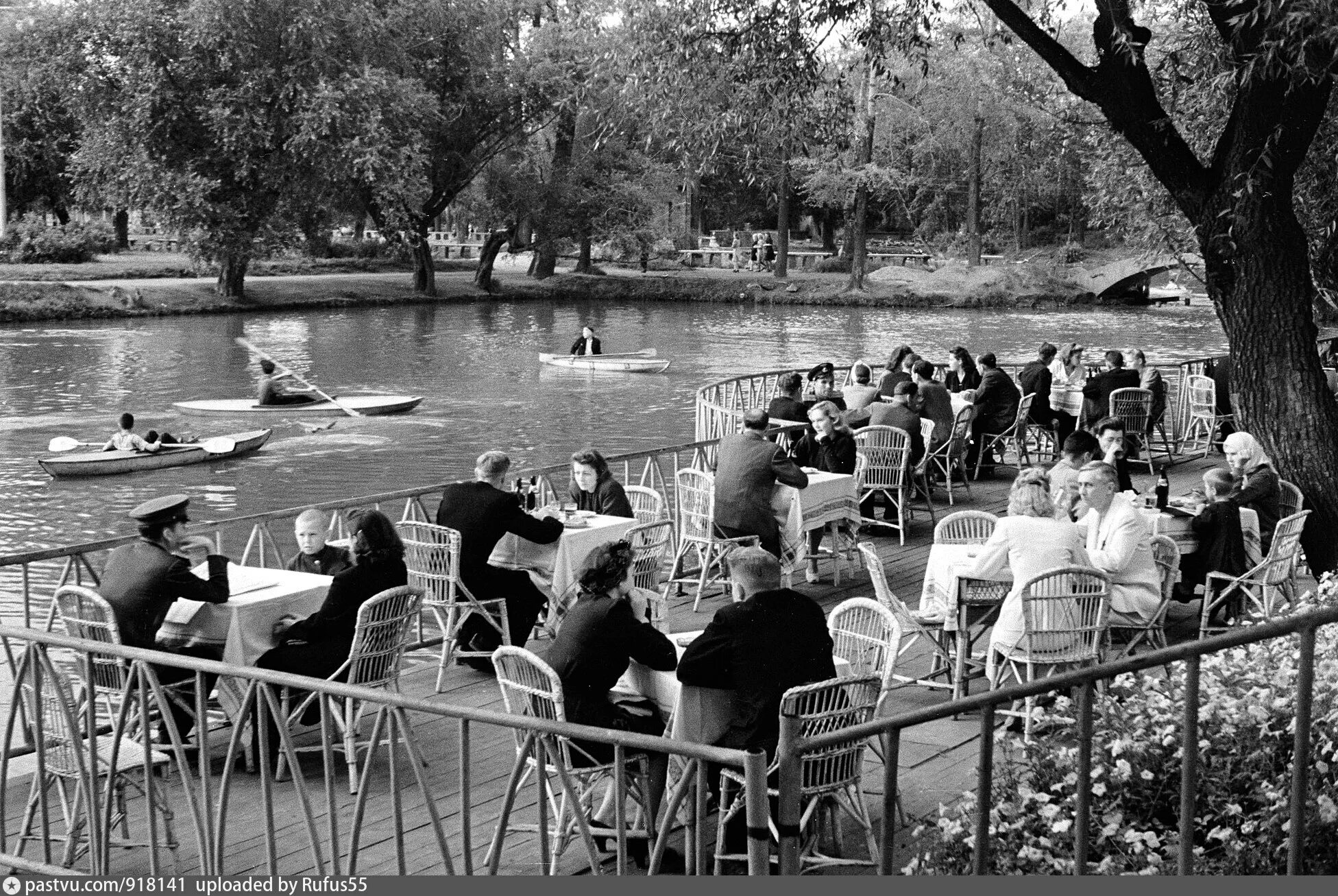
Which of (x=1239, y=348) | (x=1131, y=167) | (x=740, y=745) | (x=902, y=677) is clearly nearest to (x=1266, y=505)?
(x=1239, y=348)

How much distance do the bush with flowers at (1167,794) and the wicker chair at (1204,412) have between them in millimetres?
12882

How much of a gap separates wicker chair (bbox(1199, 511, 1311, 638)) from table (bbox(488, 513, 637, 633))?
358 centimetres

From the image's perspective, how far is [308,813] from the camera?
513cm

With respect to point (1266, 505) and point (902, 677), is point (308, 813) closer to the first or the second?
point (902, 677)

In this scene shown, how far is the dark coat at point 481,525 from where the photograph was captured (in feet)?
29.5

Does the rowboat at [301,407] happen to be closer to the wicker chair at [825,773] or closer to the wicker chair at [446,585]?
the wicker chair at [446,585]

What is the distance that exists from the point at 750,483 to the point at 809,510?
75 centimetres

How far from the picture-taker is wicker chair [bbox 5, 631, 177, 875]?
5.56 metres

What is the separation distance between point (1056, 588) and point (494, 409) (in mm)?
25663

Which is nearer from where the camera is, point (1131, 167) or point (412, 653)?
point (412, 653)

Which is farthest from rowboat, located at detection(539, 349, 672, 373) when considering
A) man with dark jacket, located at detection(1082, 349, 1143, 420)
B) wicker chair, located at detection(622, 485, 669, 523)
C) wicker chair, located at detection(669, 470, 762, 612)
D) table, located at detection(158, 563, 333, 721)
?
table, located at detection(158, 563, 333, 721)

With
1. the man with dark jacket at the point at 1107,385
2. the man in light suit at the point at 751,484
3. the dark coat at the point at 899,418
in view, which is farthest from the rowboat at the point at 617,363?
the man in light suit at the point at 751,484

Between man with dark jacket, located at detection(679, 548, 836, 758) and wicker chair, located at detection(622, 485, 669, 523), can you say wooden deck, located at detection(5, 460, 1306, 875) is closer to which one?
man with dark jacket, located at detection(679, 548, 836, 758)

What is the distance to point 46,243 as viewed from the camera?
5797 centimetres
